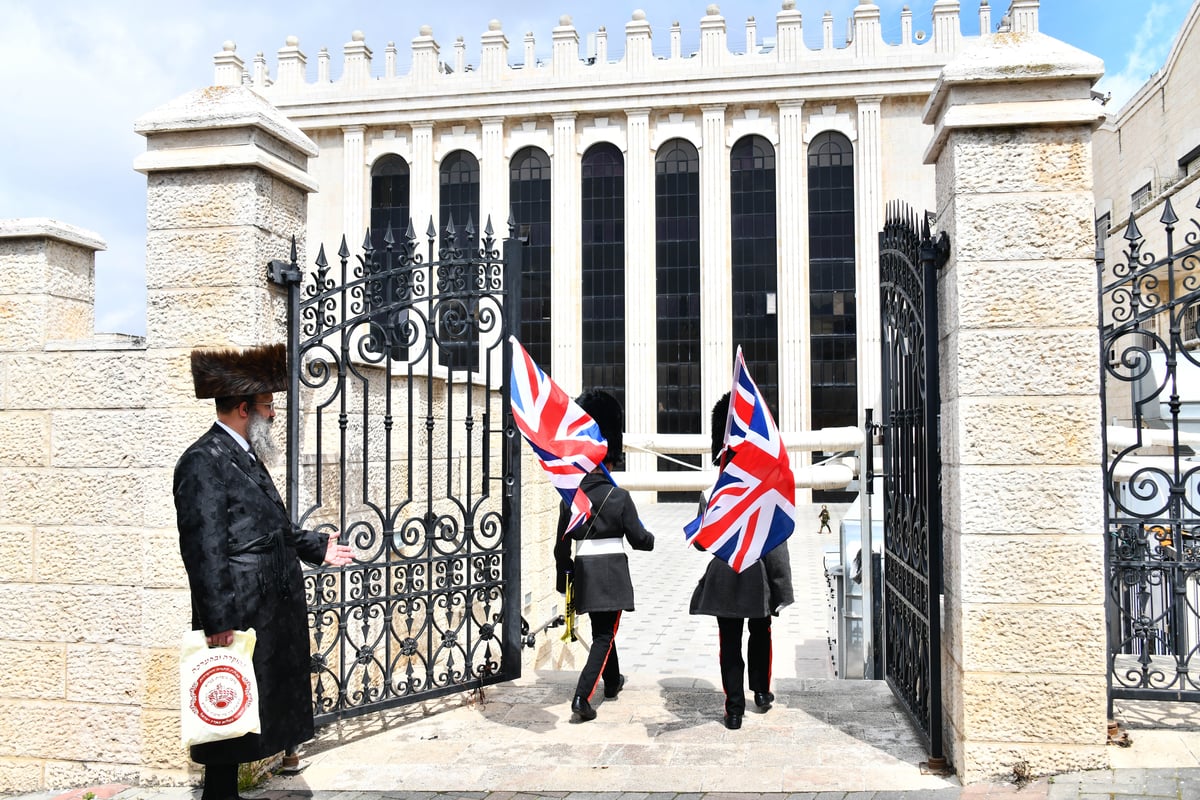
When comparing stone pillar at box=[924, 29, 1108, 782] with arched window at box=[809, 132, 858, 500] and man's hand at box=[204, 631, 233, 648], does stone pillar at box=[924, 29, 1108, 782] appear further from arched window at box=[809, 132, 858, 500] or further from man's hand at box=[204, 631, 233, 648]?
arched window at box=[809, 132, 858, 500]

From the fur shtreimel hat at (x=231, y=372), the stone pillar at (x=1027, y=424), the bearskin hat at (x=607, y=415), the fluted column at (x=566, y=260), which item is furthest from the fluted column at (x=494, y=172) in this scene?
the fur shtreimel hat at (x=231, y=372)

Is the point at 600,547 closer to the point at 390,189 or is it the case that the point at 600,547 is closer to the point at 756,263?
the point at 756,263

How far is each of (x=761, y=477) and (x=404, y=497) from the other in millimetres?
2898

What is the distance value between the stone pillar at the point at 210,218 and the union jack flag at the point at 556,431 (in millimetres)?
1360

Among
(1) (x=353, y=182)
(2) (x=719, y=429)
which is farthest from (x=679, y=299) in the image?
(2) (x=719, y=429)

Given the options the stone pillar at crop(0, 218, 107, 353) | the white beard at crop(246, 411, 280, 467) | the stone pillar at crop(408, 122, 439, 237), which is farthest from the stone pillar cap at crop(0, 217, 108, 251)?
the stone pillar at crop(408, 122, 439, 237)

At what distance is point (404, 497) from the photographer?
22.9 ft

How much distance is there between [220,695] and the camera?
148 inches

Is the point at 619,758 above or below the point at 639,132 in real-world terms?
below

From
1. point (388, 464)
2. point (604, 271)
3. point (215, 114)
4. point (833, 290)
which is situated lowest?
point (388, 464)

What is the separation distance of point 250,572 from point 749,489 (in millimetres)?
2517

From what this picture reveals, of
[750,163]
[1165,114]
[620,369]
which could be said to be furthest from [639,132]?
[1165,114]

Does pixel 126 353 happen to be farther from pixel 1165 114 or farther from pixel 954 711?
pixel 1165 114

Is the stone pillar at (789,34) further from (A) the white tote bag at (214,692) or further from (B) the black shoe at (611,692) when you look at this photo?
(A) the white tote bag at (214,692)
